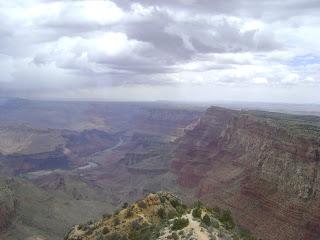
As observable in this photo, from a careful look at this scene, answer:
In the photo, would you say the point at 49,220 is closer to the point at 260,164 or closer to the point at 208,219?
the point at 260,164

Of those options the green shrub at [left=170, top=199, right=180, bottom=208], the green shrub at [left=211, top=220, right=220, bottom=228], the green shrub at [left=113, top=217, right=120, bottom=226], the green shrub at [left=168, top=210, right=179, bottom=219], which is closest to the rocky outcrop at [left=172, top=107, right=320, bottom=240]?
the green shrub at [left=170, top=199, right=180, bottom=208]

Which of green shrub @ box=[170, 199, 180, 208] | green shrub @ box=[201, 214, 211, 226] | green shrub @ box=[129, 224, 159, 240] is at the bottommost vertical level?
green shrub @ box=[129, 224, 159, 240]

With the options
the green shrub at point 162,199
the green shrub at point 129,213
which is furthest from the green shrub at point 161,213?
the green shrub at point 129,213

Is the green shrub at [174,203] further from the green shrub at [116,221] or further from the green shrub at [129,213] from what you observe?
the green shrub at [116,221]

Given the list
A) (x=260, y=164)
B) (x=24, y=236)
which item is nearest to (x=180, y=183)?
(x=260, y=164)

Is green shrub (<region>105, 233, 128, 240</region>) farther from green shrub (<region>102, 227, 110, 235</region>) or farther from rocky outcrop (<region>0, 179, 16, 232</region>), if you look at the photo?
rocky outcrop (<region>0, 179, 16, 232</region>)

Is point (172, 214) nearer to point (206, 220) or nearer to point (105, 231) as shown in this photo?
point (206, 220)

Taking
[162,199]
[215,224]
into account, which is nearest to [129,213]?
[162,199]
